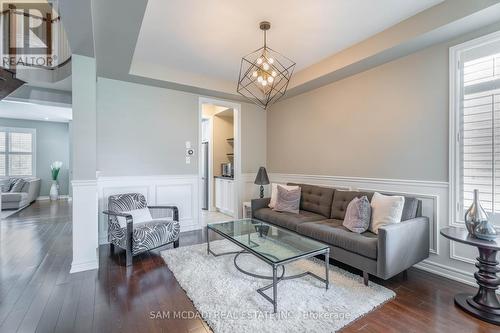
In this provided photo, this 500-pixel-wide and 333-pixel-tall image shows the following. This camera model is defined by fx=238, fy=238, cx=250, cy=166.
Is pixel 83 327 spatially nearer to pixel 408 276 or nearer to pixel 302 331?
pixel 302 331

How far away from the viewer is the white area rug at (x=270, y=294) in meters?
1.84

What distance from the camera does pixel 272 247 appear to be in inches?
98.0

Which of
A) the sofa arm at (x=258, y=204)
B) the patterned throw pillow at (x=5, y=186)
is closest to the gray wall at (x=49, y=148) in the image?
the patterned throw pillow at (x=5, y=186)

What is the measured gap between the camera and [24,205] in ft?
21.3

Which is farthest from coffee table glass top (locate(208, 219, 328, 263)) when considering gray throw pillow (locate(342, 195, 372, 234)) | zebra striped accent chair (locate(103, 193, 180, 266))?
zebra striped accent chair (locate(103, 193, 180, 266))

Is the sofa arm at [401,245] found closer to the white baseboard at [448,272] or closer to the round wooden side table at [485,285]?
the white baseboard at [448,272]

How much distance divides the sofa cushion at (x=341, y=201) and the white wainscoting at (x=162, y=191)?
99.0 inches

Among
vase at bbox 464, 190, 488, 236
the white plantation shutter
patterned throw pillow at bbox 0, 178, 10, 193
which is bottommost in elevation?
patterned throw pillow at bbox 0, 178, 10, 193

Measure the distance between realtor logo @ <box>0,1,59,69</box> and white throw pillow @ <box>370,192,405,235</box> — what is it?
13.8ft

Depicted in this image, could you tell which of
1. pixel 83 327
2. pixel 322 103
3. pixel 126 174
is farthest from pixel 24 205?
pixel 322 103

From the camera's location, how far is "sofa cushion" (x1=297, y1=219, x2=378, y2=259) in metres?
2.41

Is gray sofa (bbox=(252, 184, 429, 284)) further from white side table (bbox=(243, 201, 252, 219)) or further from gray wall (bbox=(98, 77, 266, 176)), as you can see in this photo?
gray wall (bbox=(98, 77, 266, 176))

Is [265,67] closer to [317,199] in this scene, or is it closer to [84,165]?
[317,199]

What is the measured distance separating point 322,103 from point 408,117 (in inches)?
56.2
